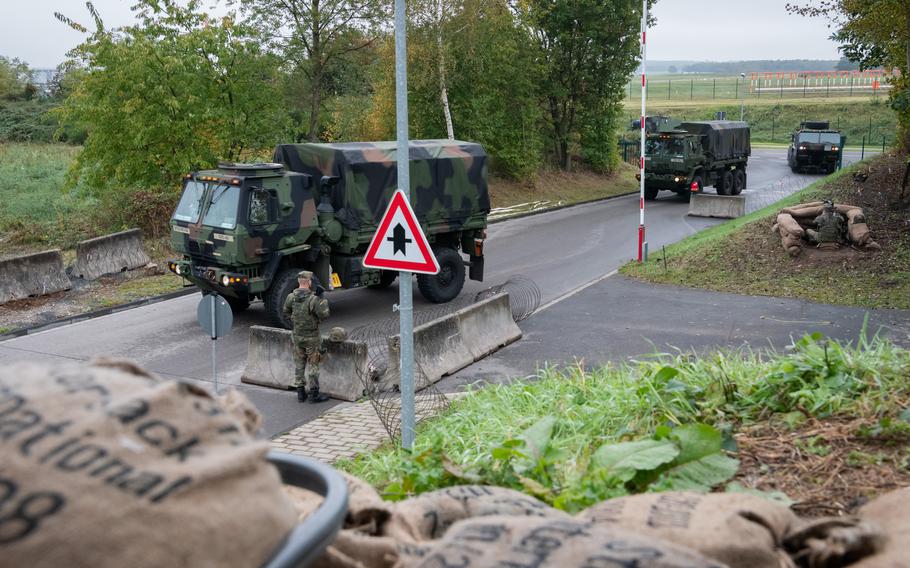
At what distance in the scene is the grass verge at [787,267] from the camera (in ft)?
50.7

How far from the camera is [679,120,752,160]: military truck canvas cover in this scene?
3152cm

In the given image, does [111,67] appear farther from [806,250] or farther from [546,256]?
[806,250]

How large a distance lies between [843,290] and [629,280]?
4.14m

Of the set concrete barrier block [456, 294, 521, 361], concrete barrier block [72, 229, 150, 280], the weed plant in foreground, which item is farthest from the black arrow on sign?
concrete barrier block [72, 229, 150, 280]

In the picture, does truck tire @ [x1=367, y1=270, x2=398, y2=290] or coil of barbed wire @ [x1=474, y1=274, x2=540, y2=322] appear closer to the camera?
coil of barbed wire @ [x1=474, y1=274, x2=540, y2=322]

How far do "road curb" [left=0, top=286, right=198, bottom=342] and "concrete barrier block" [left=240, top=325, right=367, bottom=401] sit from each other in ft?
17.1

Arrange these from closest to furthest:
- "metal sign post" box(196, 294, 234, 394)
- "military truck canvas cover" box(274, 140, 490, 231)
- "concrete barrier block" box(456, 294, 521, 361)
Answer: "metal sign post" box(196, 294, 234, 394) < "concrete barrier block" box(456, 294, 521, 361) < "military truck canvas cover" box(274, 140, 490, 231)

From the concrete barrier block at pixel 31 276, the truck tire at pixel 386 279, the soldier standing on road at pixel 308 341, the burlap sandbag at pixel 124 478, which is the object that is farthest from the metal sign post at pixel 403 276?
the concrete barrier block at pixel 31 276

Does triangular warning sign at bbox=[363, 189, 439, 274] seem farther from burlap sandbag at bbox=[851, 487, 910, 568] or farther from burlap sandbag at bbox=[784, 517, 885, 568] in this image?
burlap sandbag at bbox=[784, 517, 885, 568]

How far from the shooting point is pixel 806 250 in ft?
59.4

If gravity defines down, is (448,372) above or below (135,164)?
below

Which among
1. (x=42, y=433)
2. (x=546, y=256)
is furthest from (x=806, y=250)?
(x=42, y=433)

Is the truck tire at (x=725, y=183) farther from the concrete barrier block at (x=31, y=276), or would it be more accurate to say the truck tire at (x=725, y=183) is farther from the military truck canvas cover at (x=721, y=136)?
the concrete barrier block at (x=31, y=276)

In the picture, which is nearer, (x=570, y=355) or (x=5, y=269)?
(x=570, y=355)
